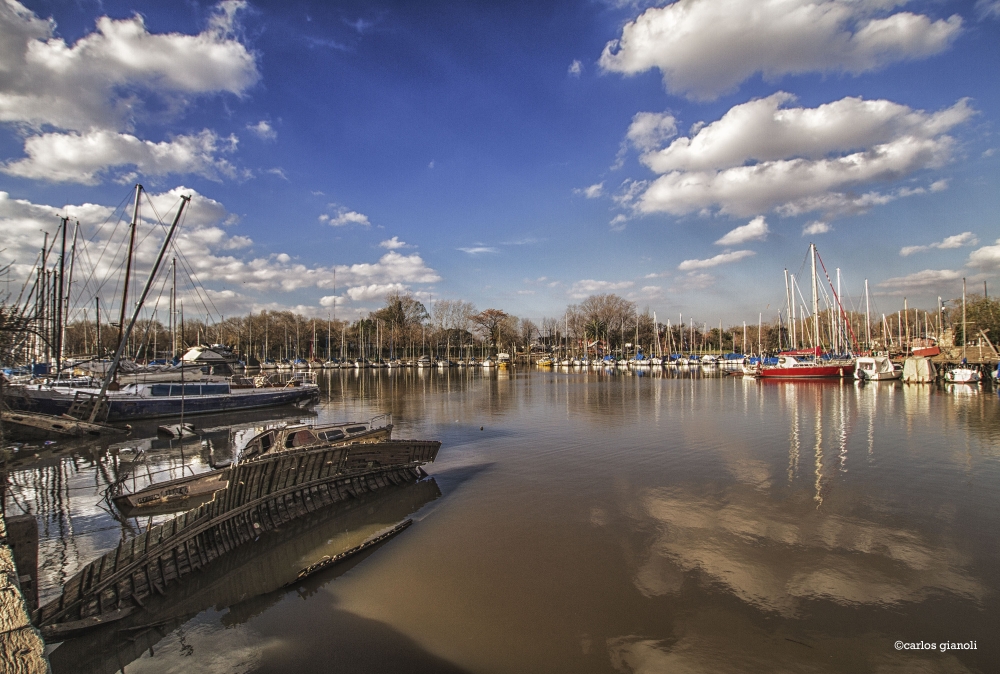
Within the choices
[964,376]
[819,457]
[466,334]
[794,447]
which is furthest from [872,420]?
[466,334]

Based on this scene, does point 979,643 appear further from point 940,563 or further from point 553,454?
point 553,454

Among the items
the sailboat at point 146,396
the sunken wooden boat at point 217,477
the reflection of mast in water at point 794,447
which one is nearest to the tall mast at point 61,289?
the sailboat at point 146,396

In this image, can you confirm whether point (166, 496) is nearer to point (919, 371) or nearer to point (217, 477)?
point (217, 477)

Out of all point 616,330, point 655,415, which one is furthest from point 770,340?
point 655,415

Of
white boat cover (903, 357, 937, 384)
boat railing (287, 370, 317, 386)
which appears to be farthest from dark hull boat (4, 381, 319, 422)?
white boat cover (903, 357, 937, 384)

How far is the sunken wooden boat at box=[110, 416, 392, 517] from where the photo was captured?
13.4 metres

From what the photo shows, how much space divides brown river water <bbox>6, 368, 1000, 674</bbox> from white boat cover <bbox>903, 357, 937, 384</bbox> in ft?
137

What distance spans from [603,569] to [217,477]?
11651 millimetres

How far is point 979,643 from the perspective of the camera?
24.7 ft

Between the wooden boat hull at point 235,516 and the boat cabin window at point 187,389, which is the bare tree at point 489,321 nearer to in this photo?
the boat cabin window at point 187,389

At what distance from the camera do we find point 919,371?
2126 inches

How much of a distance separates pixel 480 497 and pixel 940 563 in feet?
37.4

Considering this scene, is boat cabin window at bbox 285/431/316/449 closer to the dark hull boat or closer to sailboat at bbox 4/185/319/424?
sailboat at bbox 4/185/319/424

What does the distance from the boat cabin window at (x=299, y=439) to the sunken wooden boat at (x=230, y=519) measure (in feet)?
2.44
